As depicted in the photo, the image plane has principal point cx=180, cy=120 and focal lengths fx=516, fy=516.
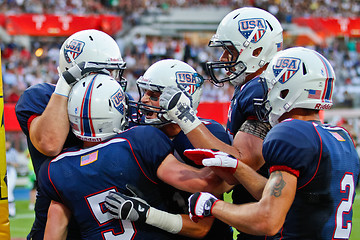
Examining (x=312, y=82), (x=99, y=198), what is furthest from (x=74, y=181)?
(x=312, y=82)

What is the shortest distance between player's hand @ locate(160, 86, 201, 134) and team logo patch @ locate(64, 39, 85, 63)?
0.82 m

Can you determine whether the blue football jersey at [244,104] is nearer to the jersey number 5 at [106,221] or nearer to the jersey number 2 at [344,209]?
the jersey number 2 at [344,209]

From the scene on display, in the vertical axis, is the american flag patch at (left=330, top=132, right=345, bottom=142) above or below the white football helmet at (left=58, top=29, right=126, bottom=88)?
below

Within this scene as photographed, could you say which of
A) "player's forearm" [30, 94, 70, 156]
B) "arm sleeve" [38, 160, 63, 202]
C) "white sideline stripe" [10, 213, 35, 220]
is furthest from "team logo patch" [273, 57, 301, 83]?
"white sideline stripe" [10, 213, 35, 220]

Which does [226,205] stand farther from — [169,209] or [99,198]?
[99,198]

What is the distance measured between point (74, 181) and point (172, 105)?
71 cm

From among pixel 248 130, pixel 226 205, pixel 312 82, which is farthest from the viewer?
pixel 248 130

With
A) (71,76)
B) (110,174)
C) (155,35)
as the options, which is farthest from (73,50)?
(155,35)

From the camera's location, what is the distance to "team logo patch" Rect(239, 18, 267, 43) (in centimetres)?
369

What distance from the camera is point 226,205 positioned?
269 centimetres

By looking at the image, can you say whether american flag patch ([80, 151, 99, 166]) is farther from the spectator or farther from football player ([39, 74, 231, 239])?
the spectator

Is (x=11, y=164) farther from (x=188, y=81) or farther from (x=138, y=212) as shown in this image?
(x=138, y=212)

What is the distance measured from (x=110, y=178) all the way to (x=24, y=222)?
640cm

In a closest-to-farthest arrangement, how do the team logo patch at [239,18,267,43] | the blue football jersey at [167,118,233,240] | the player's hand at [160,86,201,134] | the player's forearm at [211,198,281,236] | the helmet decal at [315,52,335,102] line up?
the player's forearm at [211,198,281,236]
the helmet decal at [315,52,335,102]
the player's hand at [160,86,201,134]
the blue football jersey at [167,118,233,240]
the team logo patch at [239,18,267,43]
